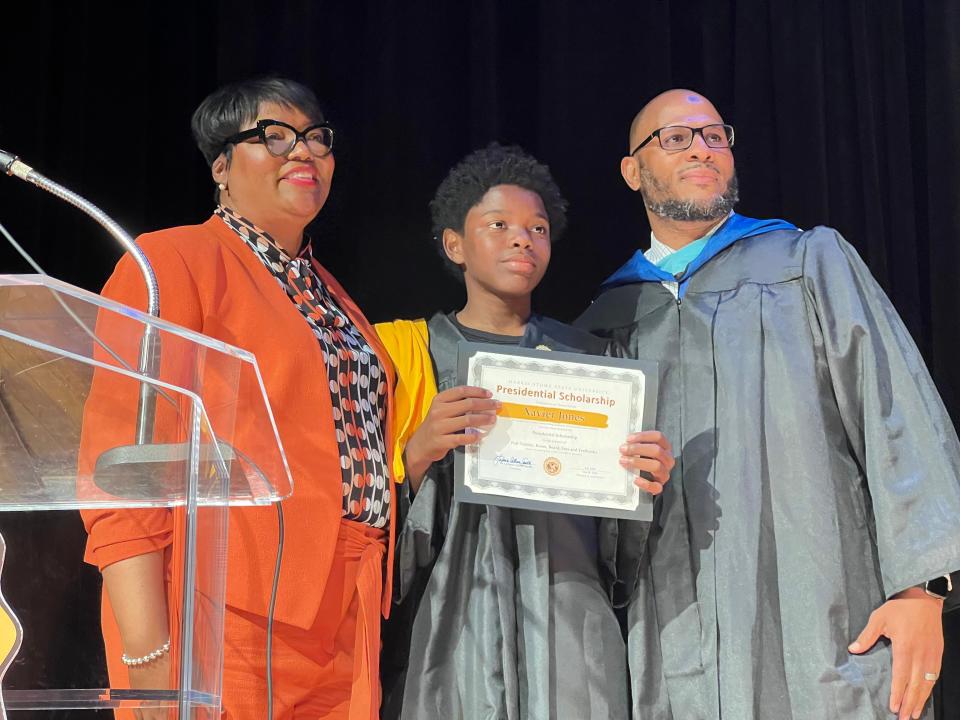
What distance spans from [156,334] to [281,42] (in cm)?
240

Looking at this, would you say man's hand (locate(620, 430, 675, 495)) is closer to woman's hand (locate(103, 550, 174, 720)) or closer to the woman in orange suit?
the woman in orange suit

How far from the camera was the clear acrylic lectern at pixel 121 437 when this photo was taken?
47.3 inches

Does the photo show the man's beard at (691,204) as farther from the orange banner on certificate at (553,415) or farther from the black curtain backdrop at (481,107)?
the orange banner on certificate at (553,415)

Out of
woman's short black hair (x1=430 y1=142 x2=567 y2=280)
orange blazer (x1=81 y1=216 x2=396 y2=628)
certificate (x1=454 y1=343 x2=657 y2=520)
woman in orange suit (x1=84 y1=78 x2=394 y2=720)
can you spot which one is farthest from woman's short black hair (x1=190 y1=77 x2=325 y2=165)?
certificate (x1=454 y1=343 x2=657 y2=520)

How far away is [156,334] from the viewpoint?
4.12 feet

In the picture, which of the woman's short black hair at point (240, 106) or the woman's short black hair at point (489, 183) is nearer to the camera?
the woman's short black hair at point (240, 106)

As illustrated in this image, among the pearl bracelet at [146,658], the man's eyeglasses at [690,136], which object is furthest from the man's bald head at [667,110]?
the pearl bracelet at [146,658]

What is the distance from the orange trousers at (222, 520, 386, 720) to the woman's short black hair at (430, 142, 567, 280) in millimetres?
1014

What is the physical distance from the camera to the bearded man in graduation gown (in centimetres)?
227

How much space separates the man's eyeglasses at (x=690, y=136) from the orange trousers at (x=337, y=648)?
1.27 metres

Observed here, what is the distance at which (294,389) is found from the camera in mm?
2219

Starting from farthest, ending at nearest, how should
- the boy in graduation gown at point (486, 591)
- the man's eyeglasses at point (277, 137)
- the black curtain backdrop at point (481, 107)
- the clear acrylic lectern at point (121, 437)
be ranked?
the black curtain backdrop at point (481, 107) → the man's eyeglasses at point (277, 137) → the boy in graduation gown at point (486, 591) → the clear acrylic lectern at point (121, 437)

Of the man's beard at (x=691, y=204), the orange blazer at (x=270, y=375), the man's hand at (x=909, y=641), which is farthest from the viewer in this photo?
the man's beard at (x=691, y=204)

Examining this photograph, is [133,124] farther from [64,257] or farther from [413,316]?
[413,316]
